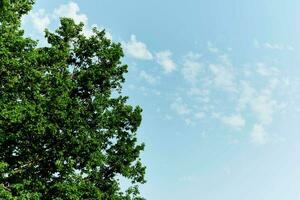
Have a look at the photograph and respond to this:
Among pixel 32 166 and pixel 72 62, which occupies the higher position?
pixel 72 62

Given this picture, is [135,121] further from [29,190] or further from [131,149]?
[29,190]

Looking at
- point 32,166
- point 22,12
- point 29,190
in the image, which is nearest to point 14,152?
point 32,166

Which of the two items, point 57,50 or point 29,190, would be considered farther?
point 57,50

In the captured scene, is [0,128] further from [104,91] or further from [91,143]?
[104,91]

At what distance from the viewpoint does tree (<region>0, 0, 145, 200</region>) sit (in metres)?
25.3

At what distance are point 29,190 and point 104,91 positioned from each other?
8947mm

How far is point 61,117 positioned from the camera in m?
27.5

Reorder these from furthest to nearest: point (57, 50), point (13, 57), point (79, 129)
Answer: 1. point (57, 50)
2. point (79, 129)
3. point (13, 57)

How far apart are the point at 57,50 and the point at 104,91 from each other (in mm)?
4474

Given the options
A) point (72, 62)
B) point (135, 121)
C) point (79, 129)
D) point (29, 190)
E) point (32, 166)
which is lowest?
point (29, 190)

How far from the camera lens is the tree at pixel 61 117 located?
2528 centimetres

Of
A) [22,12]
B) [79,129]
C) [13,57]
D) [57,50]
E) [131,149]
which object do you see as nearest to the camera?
[13,57]

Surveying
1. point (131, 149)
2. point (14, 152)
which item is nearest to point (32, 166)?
point (14, 152)

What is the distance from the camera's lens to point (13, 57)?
2461cm
